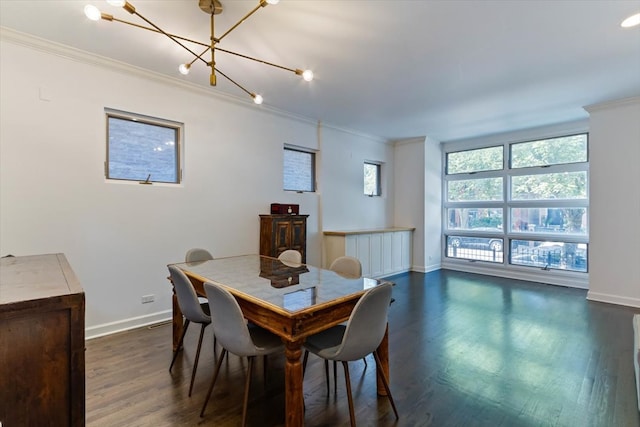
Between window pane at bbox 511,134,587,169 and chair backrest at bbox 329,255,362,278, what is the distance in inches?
192

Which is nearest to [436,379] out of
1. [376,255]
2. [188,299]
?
[188,299]

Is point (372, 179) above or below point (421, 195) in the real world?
above

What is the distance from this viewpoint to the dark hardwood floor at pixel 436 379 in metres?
1.91

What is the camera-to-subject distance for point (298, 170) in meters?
5.12

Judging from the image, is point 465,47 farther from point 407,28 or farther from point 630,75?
point 630,75

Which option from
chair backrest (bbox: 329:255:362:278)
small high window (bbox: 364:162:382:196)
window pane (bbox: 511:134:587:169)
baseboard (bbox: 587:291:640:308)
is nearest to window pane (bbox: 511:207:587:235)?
window pane (bbox: 511:134:587:169)

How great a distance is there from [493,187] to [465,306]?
123 inches

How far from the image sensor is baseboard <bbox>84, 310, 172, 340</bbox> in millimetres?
3053

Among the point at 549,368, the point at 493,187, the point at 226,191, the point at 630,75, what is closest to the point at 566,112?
the point at 630,75

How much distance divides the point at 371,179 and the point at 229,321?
5206 mm

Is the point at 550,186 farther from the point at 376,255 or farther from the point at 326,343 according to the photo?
the point at 326,343

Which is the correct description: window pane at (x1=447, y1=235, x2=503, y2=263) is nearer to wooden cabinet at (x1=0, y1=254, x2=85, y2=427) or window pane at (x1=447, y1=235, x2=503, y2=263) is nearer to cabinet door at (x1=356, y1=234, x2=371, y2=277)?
cabinet door at (x1=356, y1=234, x2=371, y2=277)

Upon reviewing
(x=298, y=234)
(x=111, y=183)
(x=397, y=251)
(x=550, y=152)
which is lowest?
(x=397, y=251)

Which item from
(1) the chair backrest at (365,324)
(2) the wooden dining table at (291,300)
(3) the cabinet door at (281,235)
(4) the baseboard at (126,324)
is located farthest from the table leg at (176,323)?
(1) the chair backrest at (365,324)
